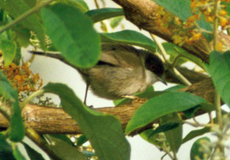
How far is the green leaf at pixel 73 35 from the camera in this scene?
2.13 ft

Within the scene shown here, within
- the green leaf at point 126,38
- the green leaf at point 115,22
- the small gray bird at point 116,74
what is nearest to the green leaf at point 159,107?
the green leaf at point 126,38

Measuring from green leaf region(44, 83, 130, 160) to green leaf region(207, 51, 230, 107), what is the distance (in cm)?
19

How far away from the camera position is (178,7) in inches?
38.1

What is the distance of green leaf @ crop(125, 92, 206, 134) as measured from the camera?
2.84 feet

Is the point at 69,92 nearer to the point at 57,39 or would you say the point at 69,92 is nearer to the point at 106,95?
the point at 57,39

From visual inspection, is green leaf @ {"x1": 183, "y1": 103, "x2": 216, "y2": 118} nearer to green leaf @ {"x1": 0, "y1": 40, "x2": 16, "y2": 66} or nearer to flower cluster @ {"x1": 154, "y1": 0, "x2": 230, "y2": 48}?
flower cluster @ {"x1": 154, "y1": 0, "x2": 230, "y2": 48}

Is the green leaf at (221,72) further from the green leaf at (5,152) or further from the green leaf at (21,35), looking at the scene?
the green leaf at (21,35)

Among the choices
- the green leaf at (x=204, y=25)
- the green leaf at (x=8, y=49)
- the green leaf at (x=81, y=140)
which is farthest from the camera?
the green leaf at (x=81, y=140)

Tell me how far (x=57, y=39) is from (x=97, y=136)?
287 mm

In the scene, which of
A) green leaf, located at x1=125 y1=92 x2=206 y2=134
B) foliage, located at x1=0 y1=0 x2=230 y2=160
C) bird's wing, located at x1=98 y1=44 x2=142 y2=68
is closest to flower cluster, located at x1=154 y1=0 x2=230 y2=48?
foliage, located at x1=0 y1=0 x2=230 y2=160

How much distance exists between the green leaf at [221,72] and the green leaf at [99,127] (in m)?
0.19

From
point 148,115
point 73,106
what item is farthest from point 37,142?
point 148,115

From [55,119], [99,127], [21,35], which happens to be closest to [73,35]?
[99,127]

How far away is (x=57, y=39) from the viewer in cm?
67
